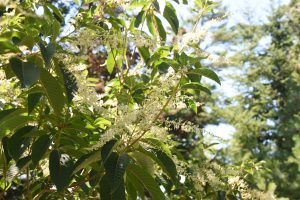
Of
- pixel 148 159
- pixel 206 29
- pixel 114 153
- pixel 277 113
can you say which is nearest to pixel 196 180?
pixel 148 159

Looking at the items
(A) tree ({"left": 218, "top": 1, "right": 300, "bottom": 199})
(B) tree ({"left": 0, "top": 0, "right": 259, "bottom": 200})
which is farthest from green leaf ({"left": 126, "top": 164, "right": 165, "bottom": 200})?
(A) tree ({"left": 218, "top": 1, "right": 300, "bottom": 199})

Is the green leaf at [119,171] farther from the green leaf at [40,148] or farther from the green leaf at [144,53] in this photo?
the green leaf at [144,53]

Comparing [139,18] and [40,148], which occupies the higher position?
[139,18]

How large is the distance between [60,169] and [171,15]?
950 millimetres

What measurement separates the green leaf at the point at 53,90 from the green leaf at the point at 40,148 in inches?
5.2

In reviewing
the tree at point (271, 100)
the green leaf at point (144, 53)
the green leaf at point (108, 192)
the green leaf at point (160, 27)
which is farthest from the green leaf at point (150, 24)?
the tree at point (271, 100)

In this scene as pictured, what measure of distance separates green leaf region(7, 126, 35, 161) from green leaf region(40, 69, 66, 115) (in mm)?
170

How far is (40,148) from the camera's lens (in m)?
1.39

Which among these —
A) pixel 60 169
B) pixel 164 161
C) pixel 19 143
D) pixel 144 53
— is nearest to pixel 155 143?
pixel 164 161

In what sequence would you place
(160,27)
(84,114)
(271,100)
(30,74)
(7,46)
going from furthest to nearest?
1. (271,100)
2. (160,27)
3. (84,114)
4. (7,46)
5. (30,74)

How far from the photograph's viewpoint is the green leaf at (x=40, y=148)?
1.38m

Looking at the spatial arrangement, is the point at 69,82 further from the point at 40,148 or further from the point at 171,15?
the point at 171,15

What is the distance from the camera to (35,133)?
146cm

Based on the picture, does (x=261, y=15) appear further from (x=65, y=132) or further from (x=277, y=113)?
(x=65, y=132)
